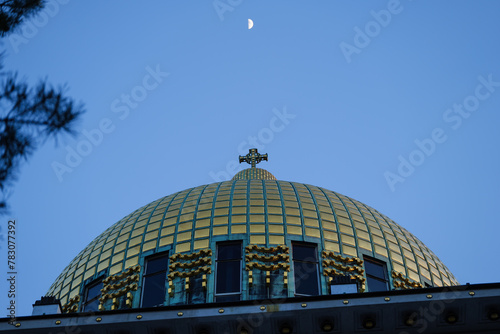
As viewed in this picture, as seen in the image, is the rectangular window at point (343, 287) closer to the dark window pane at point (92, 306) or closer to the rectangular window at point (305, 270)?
the rectangular window at point (305, 270)

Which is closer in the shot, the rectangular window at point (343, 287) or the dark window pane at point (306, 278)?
the rectangular window at point (343, 287)

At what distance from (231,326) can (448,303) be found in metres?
4.61

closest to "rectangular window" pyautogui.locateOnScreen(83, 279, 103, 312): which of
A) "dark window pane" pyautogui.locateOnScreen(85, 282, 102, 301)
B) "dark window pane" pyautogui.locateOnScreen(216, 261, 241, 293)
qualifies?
"dark window pane" pyautogui.locateOnScreen(85, 282, 102, 301)

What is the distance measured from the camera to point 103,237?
40000mm

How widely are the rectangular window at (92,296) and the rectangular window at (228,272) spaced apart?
4.22m

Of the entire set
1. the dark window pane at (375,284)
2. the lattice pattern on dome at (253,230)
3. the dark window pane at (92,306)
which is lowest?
the dark window pane at (92,306)

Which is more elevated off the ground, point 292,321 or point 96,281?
point 96,281

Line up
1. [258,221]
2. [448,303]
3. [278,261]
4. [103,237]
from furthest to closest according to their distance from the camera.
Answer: [103,237] → [258,221] → [278,261] → [448,303]

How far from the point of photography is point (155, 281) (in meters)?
35.3

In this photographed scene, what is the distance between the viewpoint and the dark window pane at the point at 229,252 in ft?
117

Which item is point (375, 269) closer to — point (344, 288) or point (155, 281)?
point (344, 288)

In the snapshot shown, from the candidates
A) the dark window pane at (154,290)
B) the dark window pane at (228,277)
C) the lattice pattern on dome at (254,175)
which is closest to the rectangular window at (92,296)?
the dark window pane at (154,290)

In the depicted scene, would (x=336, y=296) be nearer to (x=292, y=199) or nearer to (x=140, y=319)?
(x=140, y=319)

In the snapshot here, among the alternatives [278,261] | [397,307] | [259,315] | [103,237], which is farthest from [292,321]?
[103,237]
